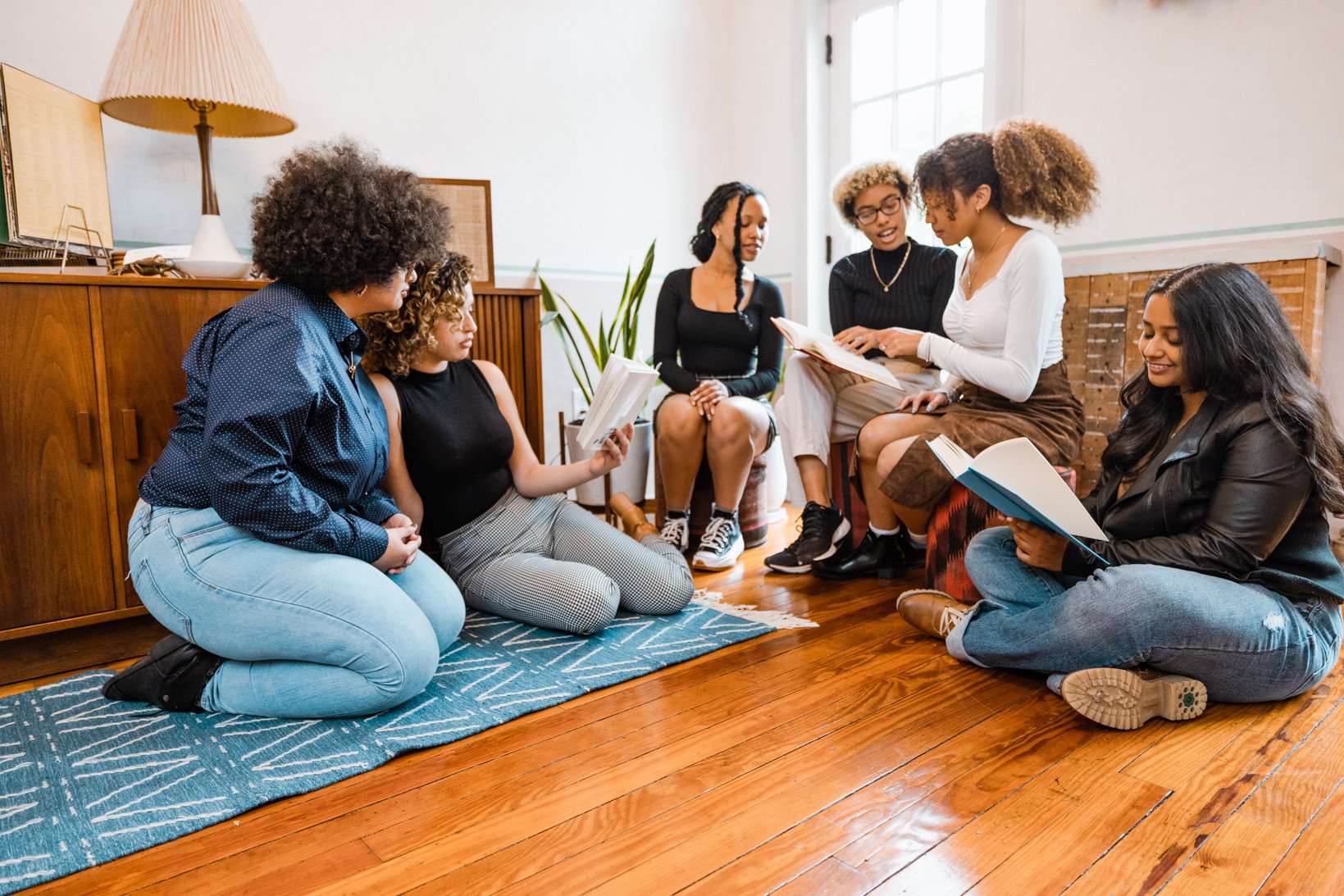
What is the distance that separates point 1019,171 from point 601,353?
5.41 feet

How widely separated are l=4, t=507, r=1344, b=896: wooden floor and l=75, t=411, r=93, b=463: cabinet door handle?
0.92 m

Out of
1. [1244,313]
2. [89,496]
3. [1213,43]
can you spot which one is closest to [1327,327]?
[1213,43]

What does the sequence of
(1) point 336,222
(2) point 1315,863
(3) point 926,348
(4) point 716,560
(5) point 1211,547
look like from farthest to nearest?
(4) point 716,560, (3) point 926,348, (1) point 336,222, (5) point 1211,547, (2) point 1315,863

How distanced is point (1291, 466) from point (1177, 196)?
1672 millimetres

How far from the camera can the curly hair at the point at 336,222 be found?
153 cm

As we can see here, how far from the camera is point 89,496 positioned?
1744mm

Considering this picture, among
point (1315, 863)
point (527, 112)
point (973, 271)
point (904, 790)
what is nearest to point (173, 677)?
point (904, 790)

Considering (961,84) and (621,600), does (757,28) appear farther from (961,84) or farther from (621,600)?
(621,600)

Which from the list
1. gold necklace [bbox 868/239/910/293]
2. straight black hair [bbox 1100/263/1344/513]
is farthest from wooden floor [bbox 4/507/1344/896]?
gold necklace [bbox 868/239/910/293]

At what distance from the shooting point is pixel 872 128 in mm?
3629

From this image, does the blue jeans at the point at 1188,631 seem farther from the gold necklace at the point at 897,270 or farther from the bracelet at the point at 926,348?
the gold necklace at the point at 897,270

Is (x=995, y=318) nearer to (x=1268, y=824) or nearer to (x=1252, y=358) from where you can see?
(x=1252, y=358)

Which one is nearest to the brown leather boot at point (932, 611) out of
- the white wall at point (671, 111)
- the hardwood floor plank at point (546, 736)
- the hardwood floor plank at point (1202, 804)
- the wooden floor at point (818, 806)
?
the hardwood floor plank at point (546, 736)

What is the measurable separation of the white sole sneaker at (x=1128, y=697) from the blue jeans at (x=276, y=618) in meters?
1.13
